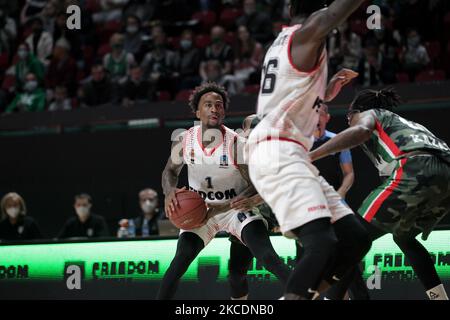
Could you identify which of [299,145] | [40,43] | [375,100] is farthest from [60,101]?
[299,145]

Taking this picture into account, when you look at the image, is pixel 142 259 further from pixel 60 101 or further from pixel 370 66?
pixel 60 101

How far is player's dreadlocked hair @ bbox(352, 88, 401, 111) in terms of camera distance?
5.79 metres

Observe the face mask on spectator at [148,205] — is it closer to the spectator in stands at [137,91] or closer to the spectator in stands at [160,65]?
the spectator in stands at [137,91]

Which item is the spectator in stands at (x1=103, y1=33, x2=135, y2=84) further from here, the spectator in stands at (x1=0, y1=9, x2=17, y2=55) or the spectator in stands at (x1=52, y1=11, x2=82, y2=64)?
the spectator in stands at (x1=0, y1=9, x2=17, y2=55)

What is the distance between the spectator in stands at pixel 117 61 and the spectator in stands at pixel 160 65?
0.25 metres

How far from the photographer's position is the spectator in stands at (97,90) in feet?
38.0

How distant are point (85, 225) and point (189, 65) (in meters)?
3.23

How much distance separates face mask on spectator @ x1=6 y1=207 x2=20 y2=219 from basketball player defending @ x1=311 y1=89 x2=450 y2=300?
5336 mm

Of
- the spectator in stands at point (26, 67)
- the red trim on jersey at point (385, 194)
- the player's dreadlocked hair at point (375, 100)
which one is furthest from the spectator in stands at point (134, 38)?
the red trim on jersey at point (385, 194)

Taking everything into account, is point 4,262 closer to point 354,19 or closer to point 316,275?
point 316,275

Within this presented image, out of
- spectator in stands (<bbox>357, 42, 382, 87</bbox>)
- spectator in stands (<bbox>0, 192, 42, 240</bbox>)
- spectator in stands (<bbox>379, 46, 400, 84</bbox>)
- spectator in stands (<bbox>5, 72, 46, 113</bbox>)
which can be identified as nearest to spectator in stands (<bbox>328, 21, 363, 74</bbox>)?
spectator in stands (<bbox>357, 42, 382, 87</bbox>)

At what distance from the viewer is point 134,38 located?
1259cm

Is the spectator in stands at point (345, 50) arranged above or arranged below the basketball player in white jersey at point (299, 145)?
above

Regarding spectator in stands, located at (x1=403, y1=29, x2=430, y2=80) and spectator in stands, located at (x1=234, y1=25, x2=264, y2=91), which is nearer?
spectator in stands, located at (x1=403, y1=29, x2=430, y2=80)
